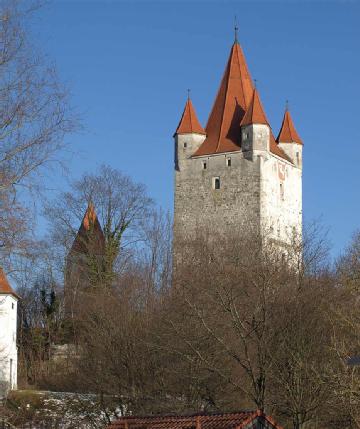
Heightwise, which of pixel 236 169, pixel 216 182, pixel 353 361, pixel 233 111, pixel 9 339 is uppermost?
pixel 233 111

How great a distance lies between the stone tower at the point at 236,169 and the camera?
5278 centimetres

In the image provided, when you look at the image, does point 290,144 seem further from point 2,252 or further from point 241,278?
point 2,252

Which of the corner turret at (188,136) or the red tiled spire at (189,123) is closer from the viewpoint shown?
the corner turret at (188,136)

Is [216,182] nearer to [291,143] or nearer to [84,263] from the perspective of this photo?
[291,143]

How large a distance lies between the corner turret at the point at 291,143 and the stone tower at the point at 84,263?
532 inches

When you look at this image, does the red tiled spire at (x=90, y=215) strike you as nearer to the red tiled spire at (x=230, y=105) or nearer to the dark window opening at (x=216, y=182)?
the dark window opening at (x=216, y=182)

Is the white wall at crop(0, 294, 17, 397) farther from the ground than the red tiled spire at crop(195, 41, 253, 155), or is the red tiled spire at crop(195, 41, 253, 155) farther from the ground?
the red tiled spire at crop(195, 41, 253, 155)

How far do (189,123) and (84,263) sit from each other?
13.4m

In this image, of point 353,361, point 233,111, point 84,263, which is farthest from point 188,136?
point 353,361

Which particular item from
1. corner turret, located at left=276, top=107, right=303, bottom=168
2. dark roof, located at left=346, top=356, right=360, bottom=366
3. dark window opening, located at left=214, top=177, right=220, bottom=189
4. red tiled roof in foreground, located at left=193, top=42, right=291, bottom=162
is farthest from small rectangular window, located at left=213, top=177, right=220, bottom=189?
dark roof, located at left=346, top=356, right=360, bottom=366

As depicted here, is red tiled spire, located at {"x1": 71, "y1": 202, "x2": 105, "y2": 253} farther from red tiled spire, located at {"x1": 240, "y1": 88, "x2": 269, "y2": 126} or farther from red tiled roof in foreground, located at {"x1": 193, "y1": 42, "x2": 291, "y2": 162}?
red tiled spire, located at {"x1": 240, "y1": 88, "x2": 269, "y2": 126}

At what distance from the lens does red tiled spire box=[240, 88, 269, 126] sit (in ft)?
178

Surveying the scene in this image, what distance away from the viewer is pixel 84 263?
47062mm

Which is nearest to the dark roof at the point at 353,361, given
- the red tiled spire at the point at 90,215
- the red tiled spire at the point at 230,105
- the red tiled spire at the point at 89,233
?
the red tiled spire at the point at 89,233
